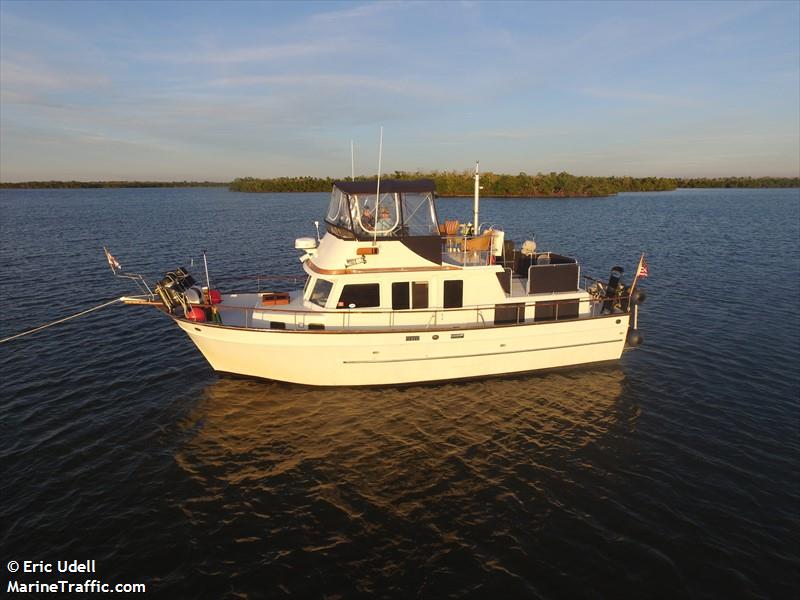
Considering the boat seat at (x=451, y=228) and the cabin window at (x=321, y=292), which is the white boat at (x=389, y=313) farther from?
the boat seat at (x=451, y=228)

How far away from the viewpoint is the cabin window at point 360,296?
14.2 metres

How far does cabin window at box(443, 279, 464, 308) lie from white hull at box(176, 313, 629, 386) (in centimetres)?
114

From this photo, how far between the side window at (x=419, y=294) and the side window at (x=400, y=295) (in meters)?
0.20

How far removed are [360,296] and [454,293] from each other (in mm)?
3202

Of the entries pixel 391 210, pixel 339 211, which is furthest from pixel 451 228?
pixel 339 211

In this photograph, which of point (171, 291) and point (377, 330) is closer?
point (377, 330)

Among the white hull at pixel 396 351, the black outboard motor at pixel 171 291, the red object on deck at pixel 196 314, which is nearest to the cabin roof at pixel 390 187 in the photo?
the white hull at pixel 396 351

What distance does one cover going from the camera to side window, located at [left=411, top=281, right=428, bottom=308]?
14547 mm

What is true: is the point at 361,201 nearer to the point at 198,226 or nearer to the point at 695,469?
the point at 695,469

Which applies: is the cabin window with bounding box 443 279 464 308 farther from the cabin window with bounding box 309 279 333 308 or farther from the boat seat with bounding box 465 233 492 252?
the cabin window with bounding box 309 279 333 308

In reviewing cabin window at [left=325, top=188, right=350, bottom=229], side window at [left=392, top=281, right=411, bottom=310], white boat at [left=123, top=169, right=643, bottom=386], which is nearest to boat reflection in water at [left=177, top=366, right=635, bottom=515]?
white boat at [left=123, top=169, right=643, bottom=386]

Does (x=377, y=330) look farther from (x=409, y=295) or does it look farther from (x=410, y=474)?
(x=410, y=474)

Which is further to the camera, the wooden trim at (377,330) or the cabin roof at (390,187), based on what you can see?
the cabin roof at (390,187)

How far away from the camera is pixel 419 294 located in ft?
47.9
